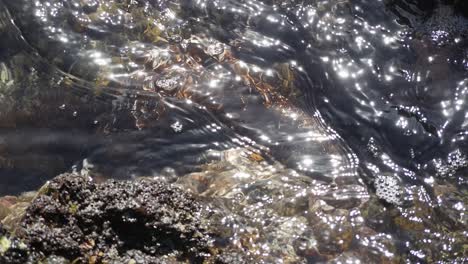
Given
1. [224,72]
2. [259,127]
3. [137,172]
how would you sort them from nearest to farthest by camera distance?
[137,172] < [259,127] < [224,72]

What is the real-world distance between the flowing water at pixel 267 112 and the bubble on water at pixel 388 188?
0.4 inches

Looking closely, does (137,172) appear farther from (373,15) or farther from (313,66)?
(373,15)

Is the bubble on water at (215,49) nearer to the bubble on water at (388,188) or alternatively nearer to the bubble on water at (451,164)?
the bubble on water at (388,188)

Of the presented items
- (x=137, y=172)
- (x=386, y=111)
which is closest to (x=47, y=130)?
(x=137, y=172)

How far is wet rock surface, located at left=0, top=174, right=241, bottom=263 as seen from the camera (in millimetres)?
2773

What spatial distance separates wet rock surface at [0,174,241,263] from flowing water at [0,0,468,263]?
322mm

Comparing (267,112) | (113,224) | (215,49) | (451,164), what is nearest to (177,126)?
(267,112)

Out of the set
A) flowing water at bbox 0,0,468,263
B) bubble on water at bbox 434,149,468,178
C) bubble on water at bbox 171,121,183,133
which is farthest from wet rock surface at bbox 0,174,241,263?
bubble on water at bbox 434,149,468,178

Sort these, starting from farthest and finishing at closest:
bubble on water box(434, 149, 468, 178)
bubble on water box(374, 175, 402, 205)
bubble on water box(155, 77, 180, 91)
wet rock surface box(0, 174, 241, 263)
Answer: bubble on water box(155, 77, 180, 91) → bubble on water box(434, 149, 468, 178) → bubble on water box(374, 175, 402, 205) → wet rock surface box(0, 174, 241, 263)

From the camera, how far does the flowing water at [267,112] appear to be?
3805 millimetres

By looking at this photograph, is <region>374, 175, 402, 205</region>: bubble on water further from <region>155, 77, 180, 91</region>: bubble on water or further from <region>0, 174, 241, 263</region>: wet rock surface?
<region>155, 77, 180, 91</region>: bubble on water

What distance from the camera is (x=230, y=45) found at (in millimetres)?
4934

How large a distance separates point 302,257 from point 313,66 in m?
2.01

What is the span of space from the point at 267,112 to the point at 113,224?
6.58 feet
